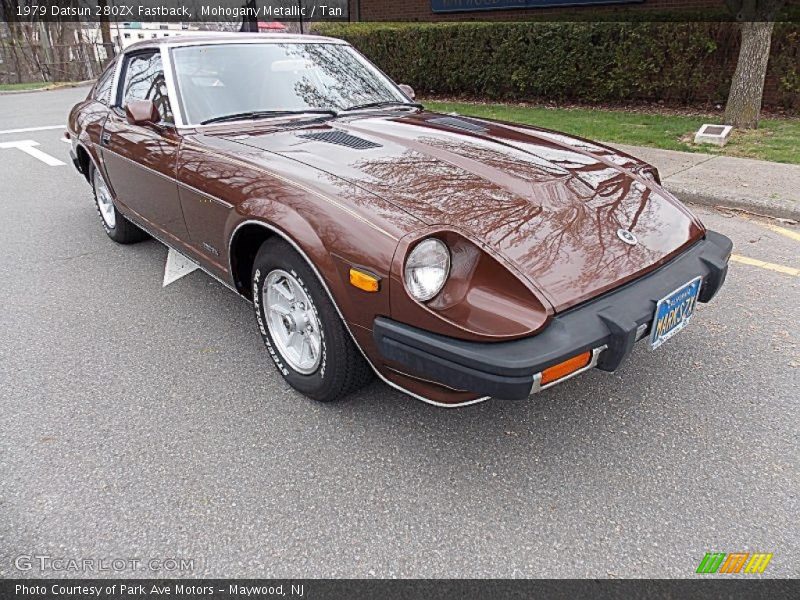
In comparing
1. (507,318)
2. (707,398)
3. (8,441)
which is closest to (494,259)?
(507,318)

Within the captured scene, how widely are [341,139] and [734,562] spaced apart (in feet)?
7.74

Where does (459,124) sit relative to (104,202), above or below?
above

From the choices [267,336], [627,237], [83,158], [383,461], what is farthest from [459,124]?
[83,158]

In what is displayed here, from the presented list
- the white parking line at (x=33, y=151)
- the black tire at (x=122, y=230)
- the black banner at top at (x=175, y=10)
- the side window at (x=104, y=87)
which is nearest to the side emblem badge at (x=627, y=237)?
the black tire at (x=122, y=230)

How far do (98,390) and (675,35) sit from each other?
963 cm

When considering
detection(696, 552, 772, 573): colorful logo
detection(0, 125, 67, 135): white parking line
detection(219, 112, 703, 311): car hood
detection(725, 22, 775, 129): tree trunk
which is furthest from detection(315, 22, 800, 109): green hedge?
detection(696, 552, 772, 573): colorful logo

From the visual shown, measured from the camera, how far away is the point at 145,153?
339 cm

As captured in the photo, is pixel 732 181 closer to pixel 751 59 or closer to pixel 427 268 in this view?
pixel 751 59

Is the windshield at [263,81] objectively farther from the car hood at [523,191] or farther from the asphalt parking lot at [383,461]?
the asphalt parking lot at [383,461]

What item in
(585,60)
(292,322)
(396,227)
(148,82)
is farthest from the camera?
(585,60)

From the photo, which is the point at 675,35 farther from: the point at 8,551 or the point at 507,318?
the point at 8,551

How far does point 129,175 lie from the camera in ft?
12.1

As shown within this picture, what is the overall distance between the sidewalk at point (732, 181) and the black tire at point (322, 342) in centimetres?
423

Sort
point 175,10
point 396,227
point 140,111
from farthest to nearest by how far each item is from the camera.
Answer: point 175,10
point 140,111
point 396,227
